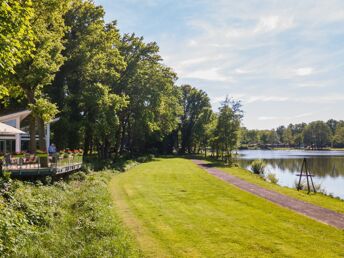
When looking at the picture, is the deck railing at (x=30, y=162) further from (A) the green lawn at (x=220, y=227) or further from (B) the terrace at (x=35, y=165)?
(A) the green lawn at (x=220, y=227)

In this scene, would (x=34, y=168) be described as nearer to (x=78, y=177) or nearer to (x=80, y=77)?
(x=78, y=177)

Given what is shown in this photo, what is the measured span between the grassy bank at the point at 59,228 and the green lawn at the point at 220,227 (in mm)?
1032

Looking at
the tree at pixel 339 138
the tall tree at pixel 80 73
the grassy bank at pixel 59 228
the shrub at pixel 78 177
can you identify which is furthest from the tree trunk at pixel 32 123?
the tree at pixel 339 138

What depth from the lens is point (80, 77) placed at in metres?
37.6

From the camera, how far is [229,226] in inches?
533

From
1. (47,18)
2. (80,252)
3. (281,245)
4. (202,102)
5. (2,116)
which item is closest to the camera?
(80,252)

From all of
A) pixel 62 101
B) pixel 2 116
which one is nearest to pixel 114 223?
pixel 2 116

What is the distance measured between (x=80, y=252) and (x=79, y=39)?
29.8 metres

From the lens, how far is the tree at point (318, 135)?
15688 cm

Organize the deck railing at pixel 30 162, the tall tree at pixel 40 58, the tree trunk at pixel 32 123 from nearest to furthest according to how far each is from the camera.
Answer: the deck railing at pixel 30 162, the tall tree at pixel 40 58, the tree trunk at pixel 32 123

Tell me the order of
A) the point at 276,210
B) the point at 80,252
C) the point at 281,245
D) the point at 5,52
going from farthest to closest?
the point at 276,210, the point at 281,245, the point at 80,252, the point at 5,52

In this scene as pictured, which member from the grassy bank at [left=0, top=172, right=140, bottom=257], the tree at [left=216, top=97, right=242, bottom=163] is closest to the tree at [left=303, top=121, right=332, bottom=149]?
the tree at [left=216, top=97, right=242, bottom=163]

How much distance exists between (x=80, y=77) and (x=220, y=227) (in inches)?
1127

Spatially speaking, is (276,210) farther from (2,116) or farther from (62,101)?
(62,101)
